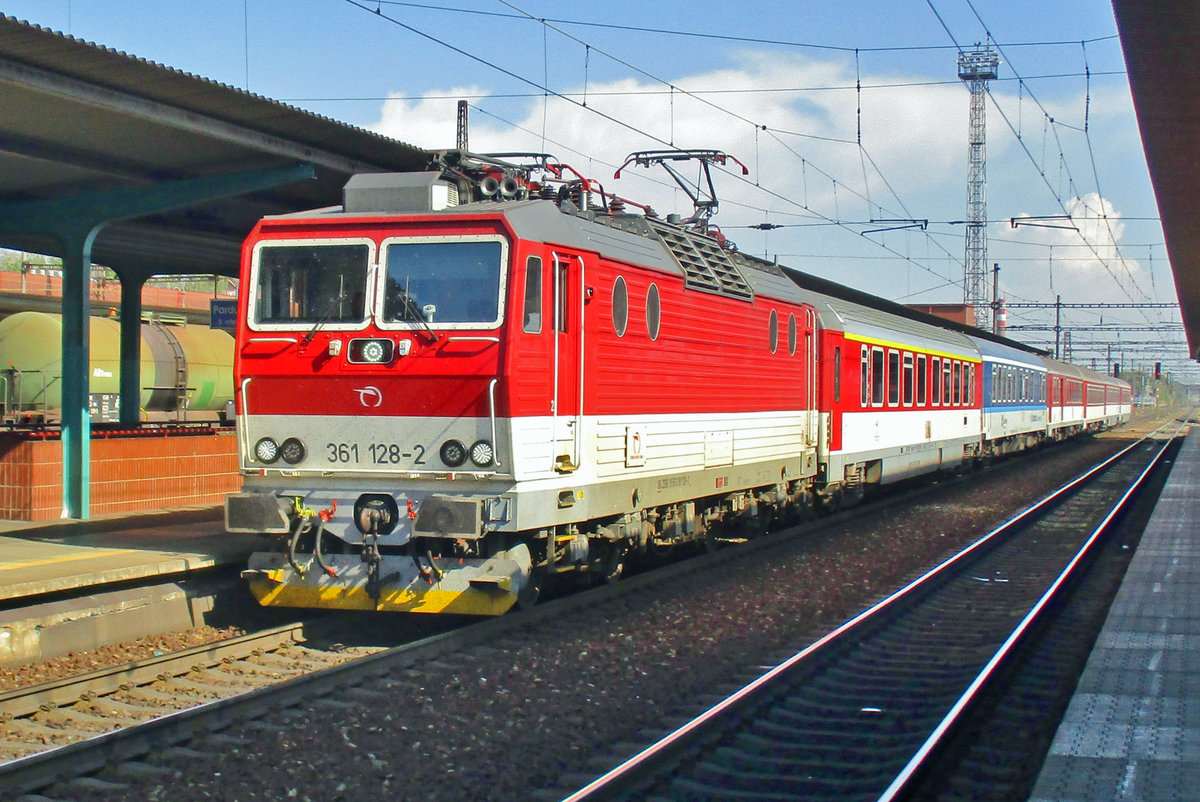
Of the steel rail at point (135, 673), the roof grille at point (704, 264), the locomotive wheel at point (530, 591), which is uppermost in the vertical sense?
the roof grille at point (704, 264)

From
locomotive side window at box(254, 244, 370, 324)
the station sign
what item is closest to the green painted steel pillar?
locomotive side window at box(254, 244, 370, 324)

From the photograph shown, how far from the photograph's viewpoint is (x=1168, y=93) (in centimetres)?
1198

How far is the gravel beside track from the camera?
5.42 m

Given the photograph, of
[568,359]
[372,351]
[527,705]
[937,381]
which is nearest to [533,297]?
[568,359]

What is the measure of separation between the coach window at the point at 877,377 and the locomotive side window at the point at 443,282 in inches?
435

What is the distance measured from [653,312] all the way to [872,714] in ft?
13.9

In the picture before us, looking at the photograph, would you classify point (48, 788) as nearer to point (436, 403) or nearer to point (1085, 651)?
point (436, 403)

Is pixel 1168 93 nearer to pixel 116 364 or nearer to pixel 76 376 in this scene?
pixel 76 376

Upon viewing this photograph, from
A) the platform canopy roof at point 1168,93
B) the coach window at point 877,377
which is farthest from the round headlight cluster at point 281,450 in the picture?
the coach window at point 877,377

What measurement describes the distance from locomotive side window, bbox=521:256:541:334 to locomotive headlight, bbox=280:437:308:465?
77.6 inches

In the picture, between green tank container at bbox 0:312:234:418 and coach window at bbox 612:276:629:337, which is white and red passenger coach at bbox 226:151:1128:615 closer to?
coach window at bbox 612:276:629:337

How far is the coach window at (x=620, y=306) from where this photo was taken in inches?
365

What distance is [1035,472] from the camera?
1139 inches

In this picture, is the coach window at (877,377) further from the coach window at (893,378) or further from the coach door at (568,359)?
the coach door at (568,359)
